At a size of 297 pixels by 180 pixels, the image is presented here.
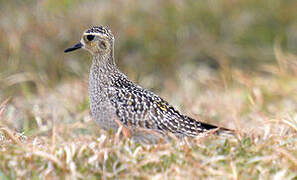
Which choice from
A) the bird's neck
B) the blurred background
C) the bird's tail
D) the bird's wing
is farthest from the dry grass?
the blurred background

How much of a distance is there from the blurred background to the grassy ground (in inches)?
0.8

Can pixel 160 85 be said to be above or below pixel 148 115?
below

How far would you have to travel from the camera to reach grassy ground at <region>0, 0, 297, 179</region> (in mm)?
4871

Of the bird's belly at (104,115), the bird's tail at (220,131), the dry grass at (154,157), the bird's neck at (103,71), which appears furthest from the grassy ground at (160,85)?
the bird's neck at (103,71)

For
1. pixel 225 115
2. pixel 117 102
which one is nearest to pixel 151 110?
pixel 117 102

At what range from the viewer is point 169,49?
36.8 ft

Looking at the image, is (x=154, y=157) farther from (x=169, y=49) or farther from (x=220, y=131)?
(x=169, y=49)

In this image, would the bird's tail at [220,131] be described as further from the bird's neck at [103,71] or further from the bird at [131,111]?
the bird's neck at [103,71]

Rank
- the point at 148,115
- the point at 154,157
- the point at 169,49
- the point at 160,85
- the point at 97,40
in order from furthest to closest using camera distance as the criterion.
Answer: the point at 169,49, the point at 160,85, the point at 97,40, the point at 148,115, the point at 154,157

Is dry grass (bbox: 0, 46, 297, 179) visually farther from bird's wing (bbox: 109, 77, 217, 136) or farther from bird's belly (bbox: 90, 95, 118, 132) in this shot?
bird's wing (bbox: 109, 77, 217, 136)

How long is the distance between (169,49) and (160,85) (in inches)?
34.8

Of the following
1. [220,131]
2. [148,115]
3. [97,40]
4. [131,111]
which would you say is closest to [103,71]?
[97,40]

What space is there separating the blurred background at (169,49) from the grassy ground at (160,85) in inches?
0.8

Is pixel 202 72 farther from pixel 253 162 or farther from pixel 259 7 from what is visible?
pixel 253 162
